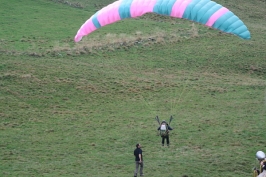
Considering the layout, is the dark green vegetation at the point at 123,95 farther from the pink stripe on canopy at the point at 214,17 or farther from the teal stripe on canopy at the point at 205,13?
the teal stripe on canopy at the point at 205,13

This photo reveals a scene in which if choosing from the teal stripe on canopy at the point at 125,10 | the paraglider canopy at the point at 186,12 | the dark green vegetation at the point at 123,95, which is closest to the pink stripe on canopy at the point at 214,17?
the paraglider canopy at the point at 186,12

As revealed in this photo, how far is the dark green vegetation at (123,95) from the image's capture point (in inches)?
1015

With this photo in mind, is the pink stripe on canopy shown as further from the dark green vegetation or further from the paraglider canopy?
the dark green vegetation

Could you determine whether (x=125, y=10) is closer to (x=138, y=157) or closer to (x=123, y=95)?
(x=138, y=157)

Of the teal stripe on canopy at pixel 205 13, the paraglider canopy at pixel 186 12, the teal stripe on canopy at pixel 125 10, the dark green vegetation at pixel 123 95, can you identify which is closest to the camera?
the paraglider canopy at pixel 186 12

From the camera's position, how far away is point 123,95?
116 feet

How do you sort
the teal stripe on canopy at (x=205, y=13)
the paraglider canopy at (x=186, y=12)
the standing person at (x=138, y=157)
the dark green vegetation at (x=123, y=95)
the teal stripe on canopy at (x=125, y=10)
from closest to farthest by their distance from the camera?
1. the standing person at (x=138, y=157)
2. the paraglider canopy at (x=186, y=12)
3. the teal stripe on canopy at (x=205, y=13)
4. the teal stripe on canopy at (x=125, y=10)
5. the dark green vegetation at (x=123, y=95)

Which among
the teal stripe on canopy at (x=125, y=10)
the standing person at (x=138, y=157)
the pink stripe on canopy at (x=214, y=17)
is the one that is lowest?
the standing person at (x=138, y=157)

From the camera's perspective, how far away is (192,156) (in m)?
25.9

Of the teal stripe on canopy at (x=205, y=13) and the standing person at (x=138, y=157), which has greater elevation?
the teal stripe on canopy at (x=205, y=13)

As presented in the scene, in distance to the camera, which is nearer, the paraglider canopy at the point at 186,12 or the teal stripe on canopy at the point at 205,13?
the paraglider canopy at the point at 186,12

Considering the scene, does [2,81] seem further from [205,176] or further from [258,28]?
[258,28]

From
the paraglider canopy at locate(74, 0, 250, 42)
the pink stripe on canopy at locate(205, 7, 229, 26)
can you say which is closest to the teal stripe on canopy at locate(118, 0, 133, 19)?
the paraglider canopy at locate(74, 0, 250, 42)

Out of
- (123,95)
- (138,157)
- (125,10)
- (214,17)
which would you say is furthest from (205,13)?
(123,95)
